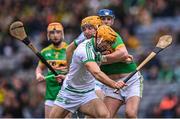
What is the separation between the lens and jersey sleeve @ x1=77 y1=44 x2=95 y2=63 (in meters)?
11.6

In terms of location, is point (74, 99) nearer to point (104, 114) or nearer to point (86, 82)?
point (86, 82)

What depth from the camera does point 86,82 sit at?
12164mm

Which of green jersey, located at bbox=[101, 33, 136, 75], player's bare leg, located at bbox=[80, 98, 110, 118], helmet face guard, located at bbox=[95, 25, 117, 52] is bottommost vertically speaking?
player's bare leg, located at bbox=[80, 98, 110, 118]

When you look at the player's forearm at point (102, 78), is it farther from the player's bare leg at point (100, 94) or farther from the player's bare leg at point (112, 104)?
the player's bare leg at point (100, 94)

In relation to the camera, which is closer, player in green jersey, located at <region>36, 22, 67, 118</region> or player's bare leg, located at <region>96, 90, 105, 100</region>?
player's bare leg, located at <region>96, 90, 105, 100</region>

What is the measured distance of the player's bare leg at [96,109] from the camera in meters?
12.0

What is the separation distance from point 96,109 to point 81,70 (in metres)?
0.60

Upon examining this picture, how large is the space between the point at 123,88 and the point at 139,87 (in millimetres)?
268

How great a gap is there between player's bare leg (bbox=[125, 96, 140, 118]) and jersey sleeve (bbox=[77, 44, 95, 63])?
1.25 metres

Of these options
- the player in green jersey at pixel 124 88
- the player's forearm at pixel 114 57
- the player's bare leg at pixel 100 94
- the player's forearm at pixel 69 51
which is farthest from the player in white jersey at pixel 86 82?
the player's forearm at pixel 69 51

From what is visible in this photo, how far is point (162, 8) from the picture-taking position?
21.8 m

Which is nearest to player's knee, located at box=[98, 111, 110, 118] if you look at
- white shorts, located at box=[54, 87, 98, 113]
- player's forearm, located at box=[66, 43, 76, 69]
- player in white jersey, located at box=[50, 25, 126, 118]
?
player in white jersey, located at box=[50, 25, 126, 118]

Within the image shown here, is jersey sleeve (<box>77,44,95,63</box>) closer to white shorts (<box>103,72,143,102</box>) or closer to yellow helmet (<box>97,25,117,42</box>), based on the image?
yellow helmet (<box>97,25,117,42</box>)

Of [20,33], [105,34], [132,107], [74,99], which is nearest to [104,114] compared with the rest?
[74,99]
